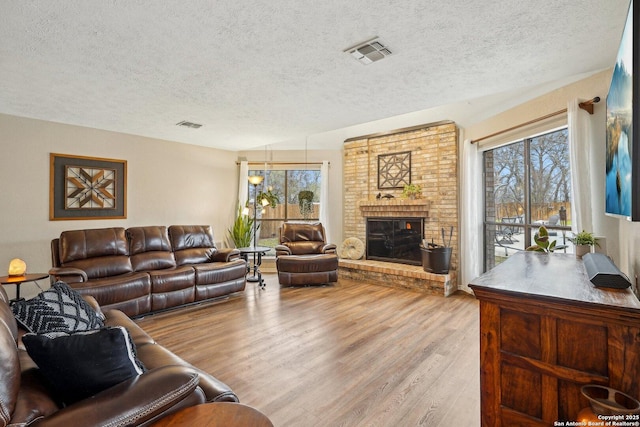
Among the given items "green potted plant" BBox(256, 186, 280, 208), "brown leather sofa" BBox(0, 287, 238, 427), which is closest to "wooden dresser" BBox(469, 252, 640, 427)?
"brown leather sofa" BBox(0, 287, 238, 427)

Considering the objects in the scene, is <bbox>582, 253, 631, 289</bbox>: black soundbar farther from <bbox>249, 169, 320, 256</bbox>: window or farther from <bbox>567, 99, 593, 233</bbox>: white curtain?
<bbox>249, 169, 320, 256</bbox>: window

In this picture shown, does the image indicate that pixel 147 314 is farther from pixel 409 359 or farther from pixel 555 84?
pixel 555 84

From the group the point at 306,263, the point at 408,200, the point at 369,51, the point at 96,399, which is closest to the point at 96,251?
the point at 306,263

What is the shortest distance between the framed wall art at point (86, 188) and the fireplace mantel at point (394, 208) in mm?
4164

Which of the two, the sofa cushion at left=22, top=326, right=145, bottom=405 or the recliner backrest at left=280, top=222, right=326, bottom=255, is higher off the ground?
the recliner backrest at left=280, top=222, right=326, bottom=255

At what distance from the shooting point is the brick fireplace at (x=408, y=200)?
4.95 meters

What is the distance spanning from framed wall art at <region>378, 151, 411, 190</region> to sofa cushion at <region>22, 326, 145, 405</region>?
5131 millimetres

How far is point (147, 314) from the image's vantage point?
379 cm

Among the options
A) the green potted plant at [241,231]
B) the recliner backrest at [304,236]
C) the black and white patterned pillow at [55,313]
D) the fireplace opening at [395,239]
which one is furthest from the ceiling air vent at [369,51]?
the green potted plant at [241,231]

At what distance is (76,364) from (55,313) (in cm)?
76

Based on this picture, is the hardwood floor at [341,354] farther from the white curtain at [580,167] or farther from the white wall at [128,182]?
the white wall at [128,182]

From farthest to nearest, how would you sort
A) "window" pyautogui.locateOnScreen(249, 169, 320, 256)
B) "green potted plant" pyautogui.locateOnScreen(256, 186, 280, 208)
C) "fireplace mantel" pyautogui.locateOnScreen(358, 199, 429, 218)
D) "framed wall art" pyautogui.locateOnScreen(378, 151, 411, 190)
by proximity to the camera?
"window" pyautogui.locateOnScreen(249, 169, 320, 256) < "green potted plant" pyautogui.locateOnScreen(256, 186, 280, 208) < "framed wall art" pyautogui.locateOnScreen(378, 151, 411, 190) < "fireplace mantel" pyautogui.locateOnScreen(358, 199, 429, 218)

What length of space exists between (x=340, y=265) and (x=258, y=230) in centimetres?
203

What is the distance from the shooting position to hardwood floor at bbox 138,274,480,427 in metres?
1.97
